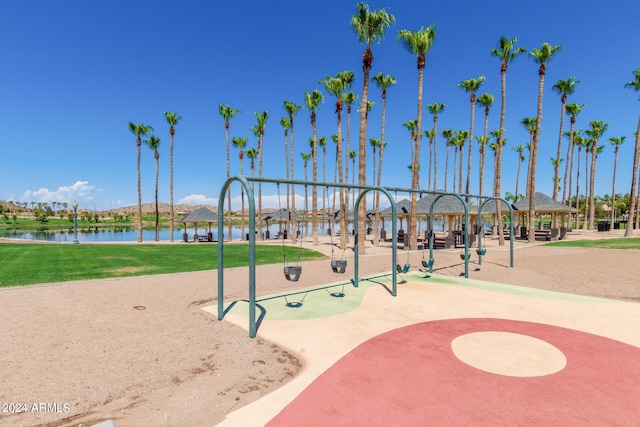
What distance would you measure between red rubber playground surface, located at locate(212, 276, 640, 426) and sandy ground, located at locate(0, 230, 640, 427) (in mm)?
576

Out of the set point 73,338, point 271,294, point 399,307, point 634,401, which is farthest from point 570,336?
point 73,338

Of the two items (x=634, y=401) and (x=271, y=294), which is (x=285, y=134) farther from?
(x=634, y=401)

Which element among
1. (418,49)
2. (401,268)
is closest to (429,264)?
(401,268)

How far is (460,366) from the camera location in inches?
199

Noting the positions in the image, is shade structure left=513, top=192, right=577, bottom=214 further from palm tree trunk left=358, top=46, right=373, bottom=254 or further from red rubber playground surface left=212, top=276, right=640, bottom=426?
red rubber playground surface left=212, top=276, right=640, bottom=426

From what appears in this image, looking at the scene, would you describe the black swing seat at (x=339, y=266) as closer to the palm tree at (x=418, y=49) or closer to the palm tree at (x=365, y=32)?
the palm tree at (x=365, y=32)

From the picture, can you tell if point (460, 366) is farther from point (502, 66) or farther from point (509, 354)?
point (502, 66)

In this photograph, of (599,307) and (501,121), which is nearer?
(599,307)

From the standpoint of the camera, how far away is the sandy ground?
400cm

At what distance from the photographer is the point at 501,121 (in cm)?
2561

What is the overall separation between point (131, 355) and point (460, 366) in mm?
5569

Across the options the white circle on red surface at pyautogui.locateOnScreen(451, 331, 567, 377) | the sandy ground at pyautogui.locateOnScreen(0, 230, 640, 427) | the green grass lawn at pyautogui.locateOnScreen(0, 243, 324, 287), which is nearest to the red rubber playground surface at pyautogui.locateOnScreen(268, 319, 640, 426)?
the white circle on red surface at pyautogui.locateOnScreen(451, 331, 567, 377)

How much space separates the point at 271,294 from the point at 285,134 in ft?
112

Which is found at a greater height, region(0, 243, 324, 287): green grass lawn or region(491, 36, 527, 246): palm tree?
region(491, 36, 527, 246): palm tree
